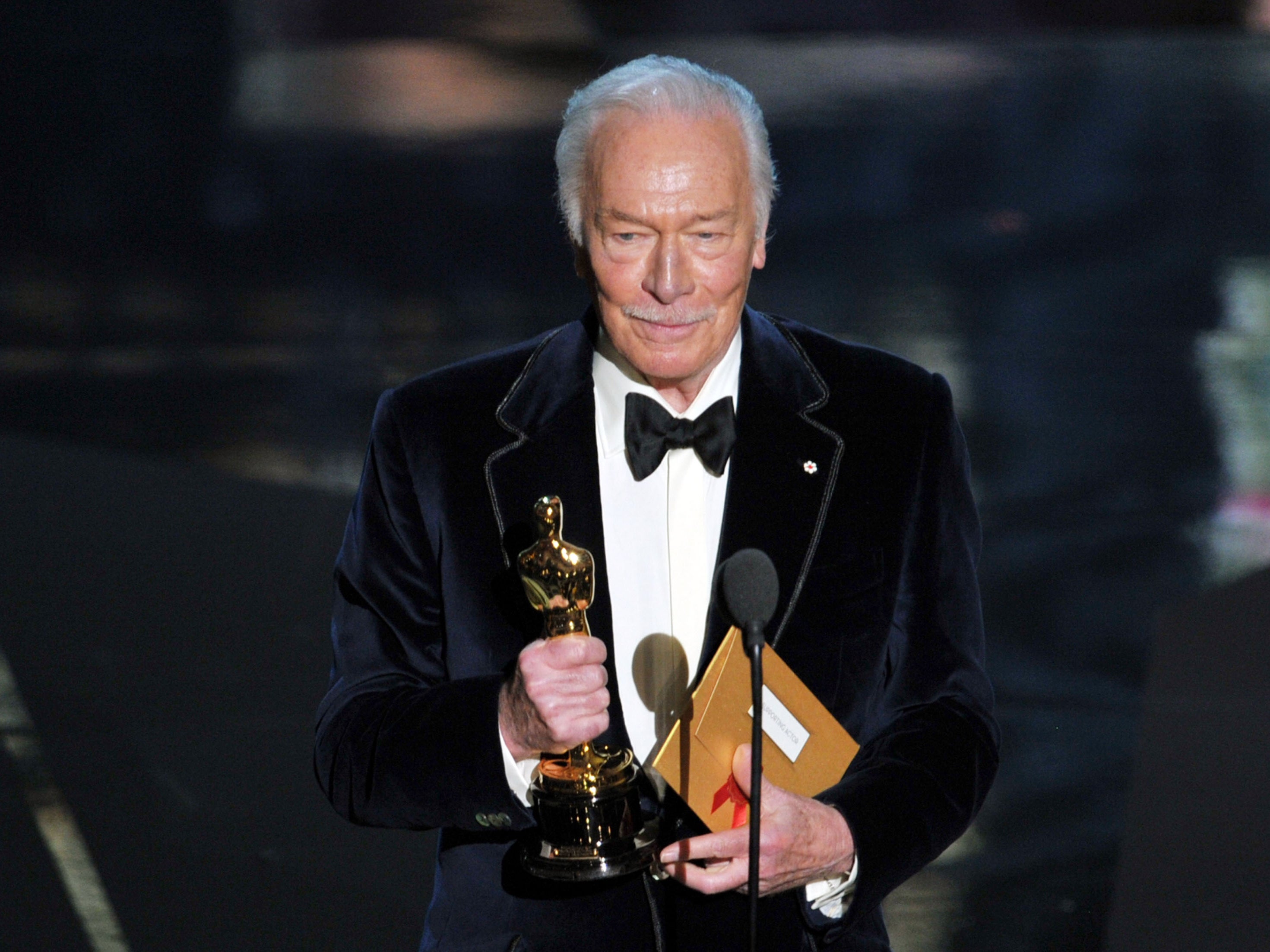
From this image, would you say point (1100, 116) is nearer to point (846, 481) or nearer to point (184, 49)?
point (184, 49)

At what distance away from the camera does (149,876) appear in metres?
3.41

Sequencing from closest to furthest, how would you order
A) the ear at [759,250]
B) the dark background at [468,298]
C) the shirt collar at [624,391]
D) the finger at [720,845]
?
the finger at [720,845] → the ear at [759,250] → the shirt collar at [624,391] → the dark background at [468,298]

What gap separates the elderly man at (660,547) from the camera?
1607 mm

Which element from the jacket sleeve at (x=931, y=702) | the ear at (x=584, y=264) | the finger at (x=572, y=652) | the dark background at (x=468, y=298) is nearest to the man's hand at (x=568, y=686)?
the finger at (x=572, y=652)

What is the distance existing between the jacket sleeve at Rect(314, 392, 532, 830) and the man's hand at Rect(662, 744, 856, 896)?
0.24 m

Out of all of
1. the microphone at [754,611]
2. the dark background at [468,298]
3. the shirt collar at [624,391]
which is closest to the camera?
the microphone at [754,611]

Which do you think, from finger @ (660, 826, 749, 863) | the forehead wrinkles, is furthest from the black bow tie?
finger @ (660, 826, 749, 863)

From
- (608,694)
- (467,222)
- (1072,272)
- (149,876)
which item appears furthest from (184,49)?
(608,694)

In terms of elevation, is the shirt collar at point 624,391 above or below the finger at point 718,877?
above

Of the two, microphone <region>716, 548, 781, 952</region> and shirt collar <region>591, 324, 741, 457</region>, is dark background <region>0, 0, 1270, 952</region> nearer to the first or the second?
shirt collar <region>591, 324, 741, 457</region>

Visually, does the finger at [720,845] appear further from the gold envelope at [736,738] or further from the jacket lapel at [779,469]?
the jacket lapel at [779,469]

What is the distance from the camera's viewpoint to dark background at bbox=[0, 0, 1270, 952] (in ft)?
13.7

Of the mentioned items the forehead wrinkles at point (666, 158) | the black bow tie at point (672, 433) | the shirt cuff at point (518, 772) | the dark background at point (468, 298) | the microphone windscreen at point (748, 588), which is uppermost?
the forehead wrinkles at point (666, 158)

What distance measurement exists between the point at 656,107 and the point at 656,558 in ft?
1.57
